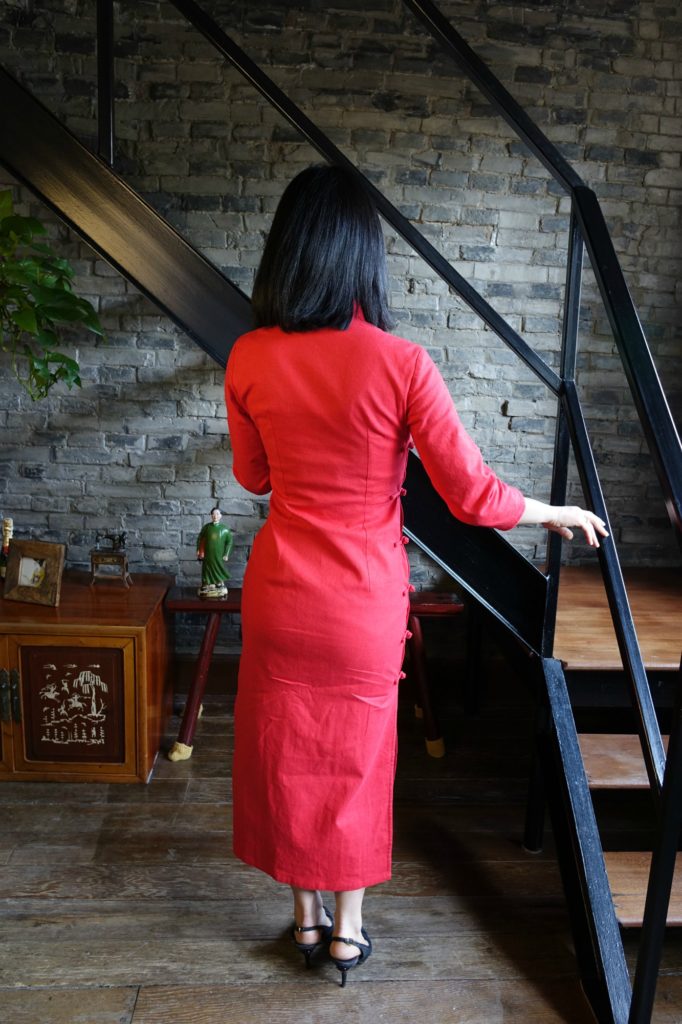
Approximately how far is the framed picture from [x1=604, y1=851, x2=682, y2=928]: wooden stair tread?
6.33 feet

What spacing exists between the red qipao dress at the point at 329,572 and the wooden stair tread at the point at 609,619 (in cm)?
72

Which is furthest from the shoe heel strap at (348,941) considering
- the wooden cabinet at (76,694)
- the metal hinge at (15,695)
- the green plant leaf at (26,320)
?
the green plant leaf at (26,320)

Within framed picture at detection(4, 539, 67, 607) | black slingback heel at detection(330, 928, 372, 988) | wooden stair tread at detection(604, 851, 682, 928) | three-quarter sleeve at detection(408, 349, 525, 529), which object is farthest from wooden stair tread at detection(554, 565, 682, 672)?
framed picture at detection(4, 539, 67, 607)

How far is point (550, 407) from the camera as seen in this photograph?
340 centimetres

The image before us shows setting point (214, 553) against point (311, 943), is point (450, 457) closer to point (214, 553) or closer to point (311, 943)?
point (311, 943)

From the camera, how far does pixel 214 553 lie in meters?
3.06

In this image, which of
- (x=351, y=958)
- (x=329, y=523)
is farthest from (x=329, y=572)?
(x=351, y=958)

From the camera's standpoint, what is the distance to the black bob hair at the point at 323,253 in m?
1.63

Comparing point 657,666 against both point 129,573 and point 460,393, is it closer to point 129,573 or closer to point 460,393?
point 460,393

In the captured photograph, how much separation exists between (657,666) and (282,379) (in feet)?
4.39

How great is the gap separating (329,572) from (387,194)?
6.58 feet

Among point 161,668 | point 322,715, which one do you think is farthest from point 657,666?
point 161,668

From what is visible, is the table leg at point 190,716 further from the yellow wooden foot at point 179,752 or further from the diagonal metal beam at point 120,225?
the diagonal metal beam at point 120,225

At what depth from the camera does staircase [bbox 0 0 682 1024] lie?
187cm
